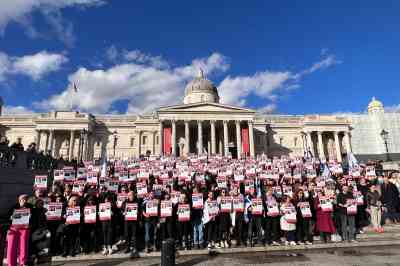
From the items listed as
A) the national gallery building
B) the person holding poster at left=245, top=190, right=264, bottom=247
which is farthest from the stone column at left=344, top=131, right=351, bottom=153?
the person holding poster at left=245, top=190, right=264, bottom=247

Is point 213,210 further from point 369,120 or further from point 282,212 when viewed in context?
point 369,120

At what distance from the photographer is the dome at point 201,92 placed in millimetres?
58897

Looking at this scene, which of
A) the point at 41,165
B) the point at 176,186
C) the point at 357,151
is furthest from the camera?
the point at 357,151

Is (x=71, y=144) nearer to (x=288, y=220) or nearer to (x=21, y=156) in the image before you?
(x=21, y=156)

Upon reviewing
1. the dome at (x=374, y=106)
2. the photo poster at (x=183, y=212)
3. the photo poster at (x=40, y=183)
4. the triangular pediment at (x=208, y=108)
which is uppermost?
the dome at (x=374, y=106)

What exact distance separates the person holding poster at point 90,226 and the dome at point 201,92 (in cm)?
5035

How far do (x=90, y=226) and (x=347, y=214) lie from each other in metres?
8.85

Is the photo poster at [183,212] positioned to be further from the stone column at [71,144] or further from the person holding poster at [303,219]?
the stone column at [71,144]

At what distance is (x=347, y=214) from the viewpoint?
983cm

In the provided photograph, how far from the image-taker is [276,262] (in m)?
7.53

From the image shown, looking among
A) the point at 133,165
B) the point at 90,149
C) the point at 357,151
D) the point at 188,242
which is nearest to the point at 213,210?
the point at 188,242

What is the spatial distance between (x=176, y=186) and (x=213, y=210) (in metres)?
3.94

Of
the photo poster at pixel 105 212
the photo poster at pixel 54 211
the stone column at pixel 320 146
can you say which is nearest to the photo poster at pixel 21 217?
the photo poster at pixel 54 211

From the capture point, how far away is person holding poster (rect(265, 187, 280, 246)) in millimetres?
9352
